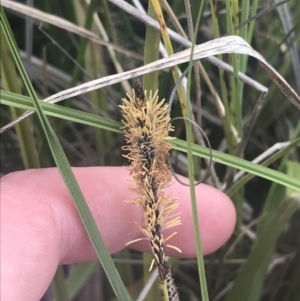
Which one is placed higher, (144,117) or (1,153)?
(1,153)

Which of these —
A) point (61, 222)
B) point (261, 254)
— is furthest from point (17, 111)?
point (261, 254)

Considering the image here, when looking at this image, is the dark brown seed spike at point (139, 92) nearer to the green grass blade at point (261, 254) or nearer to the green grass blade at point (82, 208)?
the green grass blade at point (82, 208)

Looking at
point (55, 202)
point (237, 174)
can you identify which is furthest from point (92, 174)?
point (237, 174)

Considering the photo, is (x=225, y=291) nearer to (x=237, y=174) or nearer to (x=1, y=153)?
(x=237, y=174)

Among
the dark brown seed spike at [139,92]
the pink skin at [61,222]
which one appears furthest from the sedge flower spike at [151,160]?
the pink skin at [61,222]

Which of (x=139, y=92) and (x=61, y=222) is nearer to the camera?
(x=139, y=92)

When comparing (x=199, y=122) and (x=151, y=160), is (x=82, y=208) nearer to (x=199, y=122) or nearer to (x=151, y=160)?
(x=151, y=160)
